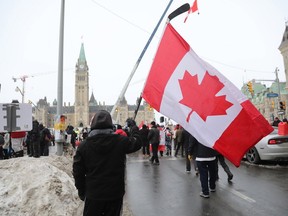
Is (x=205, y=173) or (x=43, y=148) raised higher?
(x=205, y=173)

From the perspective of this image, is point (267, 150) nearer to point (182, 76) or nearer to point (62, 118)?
point (182, 76)

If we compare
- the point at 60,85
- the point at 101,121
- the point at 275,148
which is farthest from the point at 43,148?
the point at 101,121

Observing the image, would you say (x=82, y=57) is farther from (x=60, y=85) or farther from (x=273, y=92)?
(x=60, y=85)

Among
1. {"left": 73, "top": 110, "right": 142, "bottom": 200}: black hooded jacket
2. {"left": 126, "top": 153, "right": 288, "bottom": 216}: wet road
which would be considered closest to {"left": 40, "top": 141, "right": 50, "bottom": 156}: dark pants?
{"left": 126, "top": 153, "right": 288, "bottom": 216}: wet road

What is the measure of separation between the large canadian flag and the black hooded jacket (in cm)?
221

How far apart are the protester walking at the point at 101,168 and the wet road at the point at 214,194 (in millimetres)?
2615

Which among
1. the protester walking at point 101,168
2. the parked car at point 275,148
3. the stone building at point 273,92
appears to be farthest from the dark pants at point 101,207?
the stone building at point 273,92

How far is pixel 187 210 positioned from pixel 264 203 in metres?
1.77

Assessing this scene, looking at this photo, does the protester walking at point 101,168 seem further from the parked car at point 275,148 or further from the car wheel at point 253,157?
the car wheel at point 253,157

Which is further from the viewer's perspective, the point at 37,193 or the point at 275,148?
the point at 275,148

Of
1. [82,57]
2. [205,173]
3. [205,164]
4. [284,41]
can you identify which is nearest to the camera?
[205,173]

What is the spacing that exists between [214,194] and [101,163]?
470 centimetres

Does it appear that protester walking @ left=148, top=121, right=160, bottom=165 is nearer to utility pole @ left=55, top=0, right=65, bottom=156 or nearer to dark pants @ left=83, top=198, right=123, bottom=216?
utility pole @ left=55, top=0, right=65, bottom=156

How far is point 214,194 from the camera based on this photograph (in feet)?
23.4
